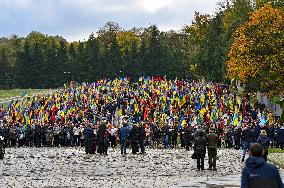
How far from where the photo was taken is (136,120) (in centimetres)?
4994

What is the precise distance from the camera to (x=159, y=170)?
24125 mm

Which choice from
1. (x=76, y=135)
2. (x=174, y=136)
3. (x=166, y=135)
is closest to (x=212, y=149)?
(x=166, y=135)

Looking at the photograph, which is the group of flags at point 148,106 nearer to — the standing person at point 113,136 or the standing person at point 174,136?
the standing person at point 174,136

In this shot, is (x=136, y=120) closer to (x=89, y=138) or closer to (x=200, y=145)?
(x=89, y=138)

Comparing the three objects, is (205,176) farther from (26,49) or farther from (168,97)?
(26,49)

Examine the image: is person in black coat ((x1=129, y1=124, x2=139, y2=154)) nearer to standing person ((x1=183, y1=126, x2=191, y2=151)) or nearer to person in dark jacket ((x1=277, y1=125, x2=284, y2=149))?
standing person ((x1=183, y1=126, x2=191, y2=151))

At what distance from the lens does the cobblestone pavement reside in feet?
64.1

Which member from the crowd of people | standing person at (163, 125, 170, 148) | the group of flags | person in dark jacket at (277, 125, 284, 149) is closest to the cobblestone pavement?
the crowd of people

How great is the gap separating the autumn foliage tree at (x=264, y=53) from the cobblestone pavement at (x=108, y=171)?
2256 cm

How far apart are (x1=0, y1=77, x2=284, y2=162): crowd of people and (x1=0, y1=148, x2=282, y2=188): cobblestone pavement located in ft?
5.47

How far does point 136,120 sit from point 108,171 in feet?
86.3

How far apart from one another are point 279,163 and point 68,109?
3483cm

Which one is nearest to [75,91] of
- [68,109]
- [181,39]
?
[68,109]

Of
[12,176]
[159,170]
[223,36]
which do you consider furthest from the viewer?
[223,36]
